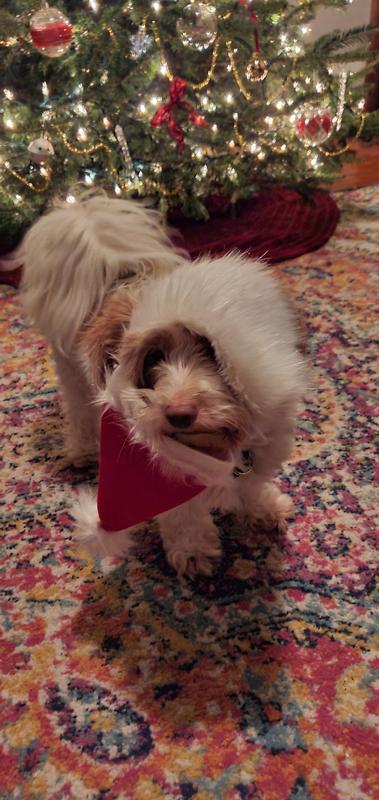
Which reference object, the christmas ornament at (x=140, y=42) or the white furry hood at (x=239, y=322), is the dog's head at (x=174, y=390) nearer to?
the white furry hood at (x=239, y=322)

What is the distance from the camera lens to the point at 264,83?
1.91 meters

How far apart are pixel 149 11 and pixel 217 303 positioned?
1458mm

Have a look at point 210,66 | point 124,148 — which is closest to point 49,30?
point 124,148

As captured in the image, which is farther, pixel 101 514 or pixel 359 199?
pixel 359 199

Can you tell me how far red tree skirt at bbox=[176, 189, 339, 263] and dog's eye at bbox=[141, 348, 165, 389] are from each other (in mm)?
1297

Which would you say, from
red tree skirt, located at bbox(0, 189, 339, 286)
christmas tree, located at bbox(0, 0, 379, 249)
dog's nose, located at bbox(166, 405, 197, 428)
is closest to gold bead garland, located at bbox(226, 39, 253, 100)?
christmas tree, located at bbox(0, 0, 379, 249)

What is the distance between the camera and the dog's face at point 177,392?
2.03 ft

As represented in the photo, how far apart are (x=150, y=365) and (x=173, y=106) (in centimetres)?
135

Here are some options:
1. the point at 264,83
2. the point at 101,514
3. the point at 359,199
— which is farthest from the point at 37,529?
the point at 359,199

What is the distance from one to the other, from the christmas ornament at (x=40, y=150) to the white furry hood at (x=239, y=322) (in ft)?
4.09

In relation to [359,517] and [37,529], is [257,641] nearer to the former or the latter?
[359,517]

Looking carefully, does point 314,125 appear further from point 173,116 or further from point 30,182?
point 30,182

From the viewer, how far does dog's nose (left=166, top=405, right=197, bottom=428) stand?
23.9 inches

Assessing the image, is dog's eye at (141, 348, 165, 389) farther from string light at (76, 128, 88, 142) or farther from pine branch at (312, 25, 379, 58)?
pine branch at (312, 25, 379, 58)
